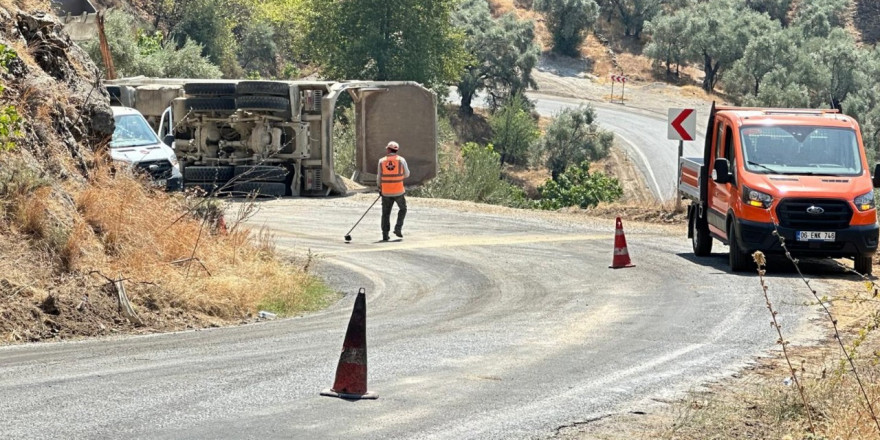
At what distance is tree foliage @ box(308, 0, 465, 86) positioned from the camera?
69.6 meters

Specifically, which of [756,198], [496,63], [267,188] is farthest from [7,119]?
[496,63]

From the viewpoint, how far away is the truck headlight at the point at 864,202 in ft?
61.3

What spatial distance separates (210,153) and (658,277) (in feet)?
49.0

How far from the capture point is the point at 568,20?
92188 millimetres

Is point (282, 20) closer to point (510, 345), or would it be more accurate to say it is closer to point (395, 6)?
point (395, 6)

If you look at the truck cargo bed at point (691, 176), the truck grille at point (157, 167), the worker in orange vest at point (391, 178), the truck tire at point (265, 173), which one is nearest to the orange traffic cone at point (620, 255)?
the truck cargo bed at point (691, 176)

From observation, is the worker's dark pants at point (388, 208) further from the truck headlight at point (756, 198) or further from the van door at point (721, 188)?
the truck headlight at point (756, 198)

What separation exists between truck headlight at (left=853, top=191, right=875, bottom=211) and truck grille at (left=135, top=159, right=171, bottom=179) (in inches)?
437

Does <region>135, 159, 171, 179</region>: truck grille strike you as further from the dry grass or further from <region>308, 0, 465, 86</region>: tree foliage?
<region>308, 0, 465, 86</region>: tree foliage

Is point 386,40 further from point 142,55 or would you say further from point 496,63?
point 142,55

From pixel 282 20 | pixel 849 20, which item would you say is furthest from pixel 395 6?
pixel 849 20

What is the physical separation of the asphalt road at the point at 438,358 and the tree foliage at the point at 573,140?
5012 centimetres

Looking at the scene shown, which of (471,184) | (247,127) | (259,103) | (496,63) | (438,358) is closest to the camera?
(438,358)

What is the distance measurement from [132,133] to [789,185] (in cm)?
1147
